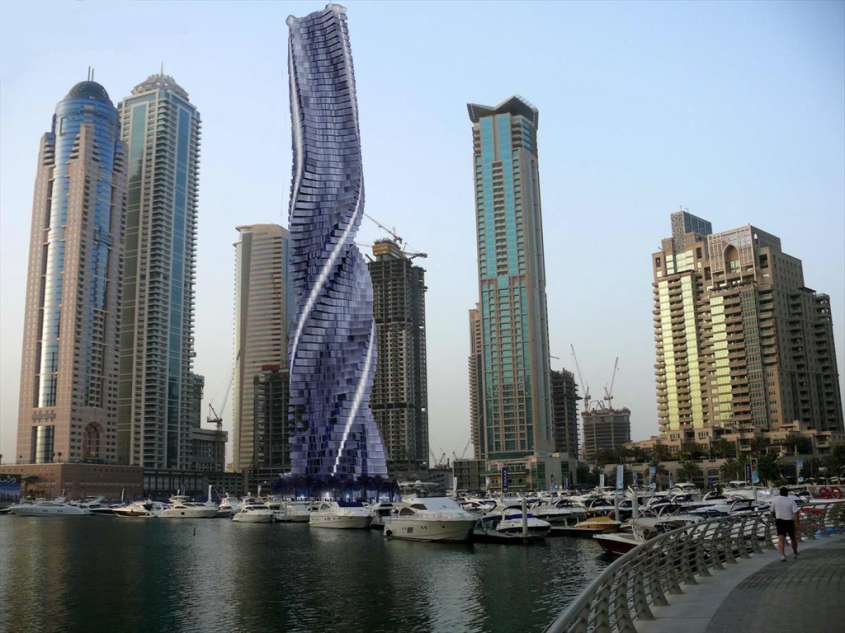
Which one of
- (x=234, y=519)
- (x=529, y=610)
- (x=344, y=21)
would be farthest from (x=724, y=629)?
(x=344, y=21)

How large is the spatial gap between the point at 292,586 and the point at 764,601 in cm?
4049

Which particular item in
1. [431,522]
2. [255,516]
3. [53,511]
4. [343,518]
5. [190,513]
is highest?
[431,522]

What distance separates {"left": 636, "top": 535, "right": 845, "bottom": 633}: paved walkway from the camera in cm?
1711

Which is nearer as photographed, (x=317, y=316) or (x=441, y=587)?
(x=441, y=587)

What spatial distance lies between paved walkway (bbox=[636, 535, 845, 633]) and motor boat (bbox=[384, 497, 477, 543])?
56.1m

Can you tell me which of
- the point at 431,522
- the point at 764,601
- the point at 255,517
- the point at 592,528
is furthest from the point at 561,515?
the point at 764,601

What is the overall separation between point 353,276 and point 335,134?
111 ft

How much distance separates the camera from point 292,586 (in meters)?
54.8

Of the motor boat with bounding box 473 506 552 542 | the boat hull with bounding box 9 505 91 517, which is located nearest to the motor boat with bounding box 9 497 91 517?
the boat hull with bounding box 9 505 91 517

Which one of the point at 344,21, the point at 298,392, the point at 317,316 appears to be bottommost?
the point at 298,392

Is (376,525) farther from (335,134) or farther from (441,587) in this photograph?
(335,134)

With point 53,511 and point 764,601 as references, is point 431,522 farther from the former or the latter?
point 53,511

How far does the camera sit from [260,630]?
3962 cm

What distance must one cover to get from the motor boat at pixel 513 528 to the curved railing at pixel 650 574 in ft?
149
